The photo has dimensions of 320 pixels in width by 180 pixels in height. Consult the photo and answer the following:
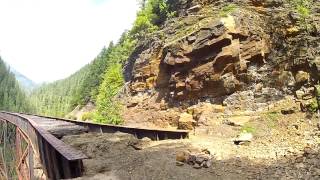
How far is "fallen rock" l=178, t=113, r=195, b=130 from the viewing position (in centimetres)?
1720

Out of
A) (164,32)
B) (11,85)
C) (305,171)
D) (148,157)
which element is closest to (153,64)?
(164,32)

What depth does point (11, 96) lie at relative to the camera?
289 ft

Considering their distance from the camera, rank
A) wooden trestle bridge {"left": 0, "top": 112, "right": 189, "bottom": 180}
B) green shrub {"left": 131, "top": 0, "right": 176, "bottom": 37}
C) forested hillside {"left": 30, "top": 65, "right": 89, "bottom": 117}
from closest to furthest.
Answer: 1. wooden trestle bridge {"left": 0, "top": 112, "right": 189, "bottom": 180}
2. green shrub {"left": 131, "top": 0, "right": 176, "bottom": 37}
3. forested hillside {"left": 30, "top": 65, "right": 89, "bottom": 117}

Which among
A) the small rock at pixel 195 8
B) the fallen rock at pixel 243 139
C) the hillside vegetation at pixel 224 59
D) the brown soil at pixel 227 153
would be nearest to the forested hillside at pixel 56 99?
the hillside vegetation at pixel 224 59

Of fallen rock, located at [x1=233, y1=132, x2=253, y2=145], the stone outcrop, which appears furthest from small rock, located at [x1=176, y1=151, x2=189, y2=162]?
the stone outcrop

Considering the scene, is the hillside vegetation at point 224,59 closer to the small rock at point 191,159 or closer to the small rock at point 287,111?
the small rock at point 287,111

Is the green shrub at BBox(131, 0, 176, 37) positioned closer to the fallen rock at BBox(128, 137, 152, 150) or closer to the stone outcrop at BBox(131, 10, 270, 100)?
the stone outcrop at BBox(131, 10, 270, 100)

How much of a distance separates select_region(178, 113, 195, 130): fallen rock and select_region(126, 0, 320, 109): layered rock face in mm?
1418

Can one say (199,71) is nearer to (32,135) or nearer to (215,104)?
(215,104)

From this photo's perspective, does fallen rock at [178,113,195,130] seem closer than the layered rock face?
No

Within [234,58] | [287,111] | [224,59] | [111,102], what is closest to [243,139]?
[287,111]

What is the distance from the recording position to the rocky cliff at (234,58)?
15.3m

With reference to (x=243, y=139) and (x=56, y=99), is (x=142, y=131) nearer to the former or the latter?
(x=243, y=139)

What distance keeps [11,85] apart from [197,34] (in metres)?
82.4
